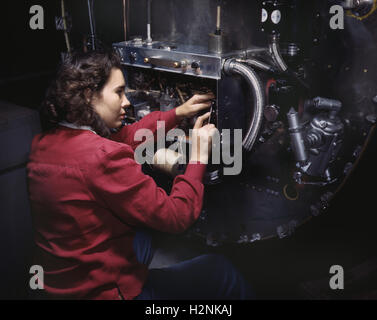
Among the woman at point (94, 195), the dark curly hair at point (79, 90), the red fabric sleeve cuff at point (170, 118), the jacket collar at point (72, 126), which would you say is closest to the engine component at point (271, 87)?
the red fabric sleeve cuff at point (170, 118)

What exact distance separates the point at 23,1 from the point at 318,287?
106 inches

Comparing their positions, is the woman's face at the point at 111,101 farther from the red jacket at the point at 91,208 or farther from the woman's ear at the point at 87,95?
the red jacket at the point at 91,208

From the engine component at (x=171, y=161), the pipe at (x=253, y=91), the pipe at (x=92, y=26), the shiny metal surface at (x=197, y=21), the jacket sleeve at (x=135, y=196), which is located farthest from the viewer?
the pipe at (x=92, y=26)

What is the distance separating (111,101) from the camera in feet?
5.20

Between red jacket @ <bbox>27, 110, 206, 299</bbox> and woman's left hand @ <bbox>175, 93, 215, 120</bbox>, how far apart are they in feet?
2.11

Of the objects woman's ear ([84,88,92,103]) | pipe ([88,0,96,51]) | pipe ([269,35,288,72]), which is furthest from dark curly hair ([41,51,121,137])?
pipe ([88,0,96,51])

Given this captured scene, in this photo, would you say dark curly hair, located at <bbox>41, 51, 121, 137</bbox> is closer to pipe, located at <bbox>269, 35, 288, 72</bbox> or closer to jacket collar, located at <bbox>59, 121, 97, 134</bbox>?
jacket collar, located at <bbox>59, 121, 97, 134</bbox>

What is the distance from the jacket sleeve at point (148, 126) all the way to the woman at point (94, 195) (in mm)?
499

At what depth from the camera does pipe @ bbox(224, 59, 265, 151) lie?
5.93 ft

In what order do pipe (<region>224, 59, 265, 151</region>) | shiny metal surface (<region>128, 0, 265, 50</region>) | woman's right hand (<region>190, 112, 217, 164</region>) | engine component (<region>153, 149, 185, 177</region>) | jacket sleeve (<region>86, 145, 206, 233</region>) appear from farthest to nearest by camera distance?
engine component (<region>153, 149, 185, 177</region>) < shiny metal surface (<region>128, 0, 265, 50</region>) < pipe (<region>224, 59, 265, 151</region>) < woman's right hand (<region>190, 112, 217, 164</region>) < jacket sleeve (<region>86, 145, 206, 233</region>)

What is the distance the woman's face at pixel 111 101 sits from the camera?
1575 mm

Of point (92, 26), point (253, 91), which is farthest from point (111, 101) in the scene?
point (92, 26)

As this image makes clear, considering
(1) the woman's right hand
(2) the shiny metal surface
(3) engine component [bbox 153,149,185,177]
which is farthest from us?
(3) engine component [bbox 153,149,185,177]

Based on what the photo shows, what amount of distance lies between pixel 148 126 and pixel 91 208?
0.84m
